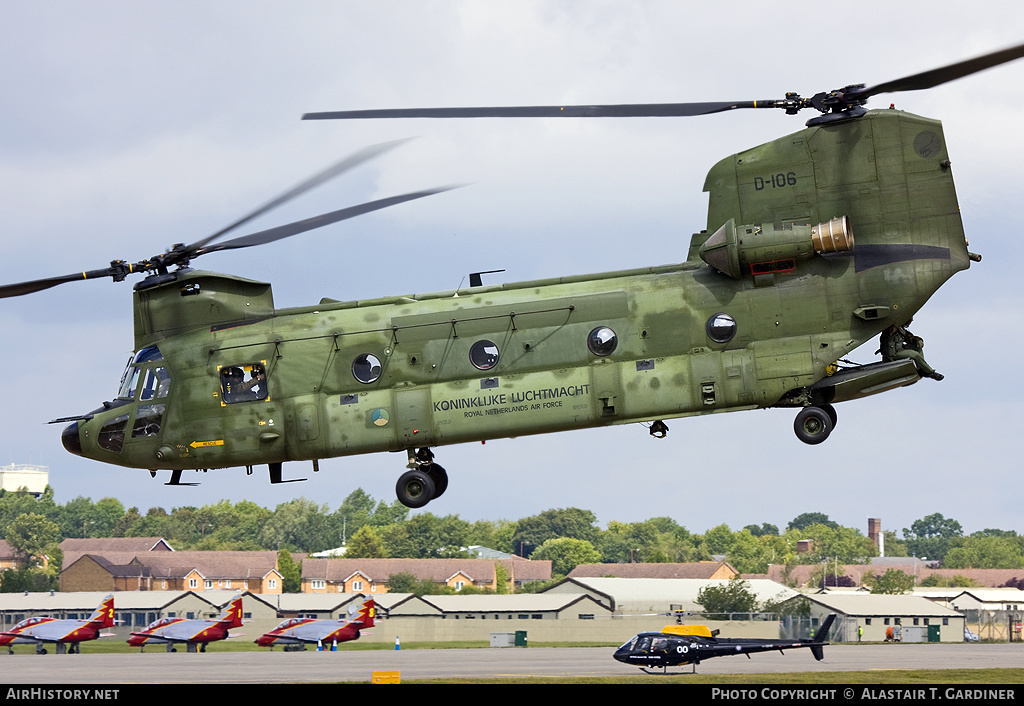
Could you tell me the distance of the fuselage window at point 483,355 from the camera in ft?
78.7

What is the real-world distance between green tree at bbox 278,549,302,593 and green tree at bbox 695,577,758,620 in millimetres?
64925

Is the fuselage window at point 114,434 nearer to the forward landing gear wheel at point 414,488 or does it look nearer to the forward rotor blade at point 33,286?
the forward rotor blade at point 33,286

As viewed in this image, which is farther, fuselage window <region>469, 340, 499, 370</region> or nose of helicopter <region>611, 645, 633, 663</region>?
nose of helicopter <region>611, 645, 633, 663</region>

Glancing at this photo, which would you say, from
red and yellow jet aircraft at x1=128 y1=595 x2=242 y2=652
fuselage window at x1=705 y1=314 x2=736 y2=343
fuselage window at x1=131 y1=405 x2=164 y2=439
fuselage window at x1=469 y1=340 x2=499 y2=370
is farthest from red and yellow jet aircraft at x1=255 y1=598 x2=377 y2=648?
fuselage window at x1=705 y1=314 x2=736 y2=343

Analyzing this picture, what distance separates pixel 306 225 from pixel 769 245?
9490mm

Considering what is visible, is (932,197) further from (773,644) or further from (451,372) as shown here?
(773,644)

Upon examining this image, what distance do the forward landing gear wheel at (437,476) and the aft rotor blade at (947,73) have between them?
446 inches

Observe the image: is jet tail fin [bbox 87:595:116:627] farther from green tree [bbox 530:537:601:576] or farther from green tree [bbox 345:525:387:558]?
green tree [bbox 530:537:601:576]

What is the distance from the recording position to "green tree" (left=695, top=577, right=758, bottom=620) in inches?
3900

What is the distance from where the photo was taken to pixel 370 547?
6609 inches

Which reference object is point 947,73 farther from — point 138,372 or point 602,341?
point 138,372

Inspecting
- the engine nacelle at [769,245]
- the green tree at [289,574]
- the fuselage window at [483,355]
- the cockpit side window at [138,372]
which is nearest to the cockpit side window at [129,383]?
the cockpit side window at [138,372]

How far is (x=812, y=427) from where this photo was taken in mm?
23156

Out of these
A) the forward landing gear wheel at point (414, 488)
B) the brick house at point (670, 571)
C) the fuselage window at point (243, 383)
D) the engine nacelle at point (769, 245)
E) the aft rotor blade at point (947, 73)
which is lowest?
the brick house at point (670, 571)
